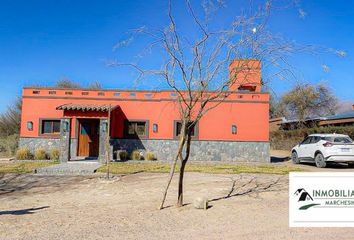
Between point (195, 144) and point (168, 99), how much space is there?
307 centimetres

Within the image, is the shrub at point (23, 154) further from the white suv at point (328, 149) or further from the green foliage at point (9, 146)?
the white suv at point (328, 149)

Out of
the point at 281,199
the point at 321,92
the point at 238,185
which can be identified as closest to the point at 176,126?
the point at 238,185

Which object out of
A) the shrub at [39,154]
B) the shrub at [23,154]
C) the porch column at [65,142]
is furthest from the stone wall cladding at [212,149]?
the shrub at [23,154]

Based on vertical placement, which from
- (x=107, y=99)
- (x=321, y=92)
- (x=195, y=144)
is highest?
(x=321, y=92)

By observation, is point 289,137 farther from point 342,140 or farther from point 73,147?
point 73,147

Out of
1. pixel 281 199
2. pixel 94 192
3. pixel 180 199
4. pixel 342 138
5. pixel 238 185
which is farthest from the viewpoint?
pixel 342 138

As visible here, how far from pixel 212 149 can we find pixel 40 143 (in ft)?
32.5

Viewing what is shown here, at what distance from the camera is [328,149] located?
1438cm

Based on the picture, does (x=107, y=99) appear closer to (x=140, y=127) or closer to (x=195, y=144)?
(x=140, y=127)

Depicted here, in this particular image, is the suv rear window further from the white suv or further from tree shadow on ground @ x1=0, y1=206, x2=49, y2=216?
tree shadow on ground @ x1=0, y1=206, x2=49, y2=216

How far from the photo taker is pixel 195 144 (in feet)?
60.8

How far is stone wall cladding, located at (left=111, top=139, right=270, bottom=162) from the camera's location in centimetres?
1845

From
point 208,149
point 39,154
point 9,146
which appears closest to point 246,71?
point 208,149

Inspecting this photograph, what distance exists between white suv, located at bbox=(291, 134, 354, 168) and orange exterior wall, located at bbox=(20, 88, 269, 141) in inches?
117
